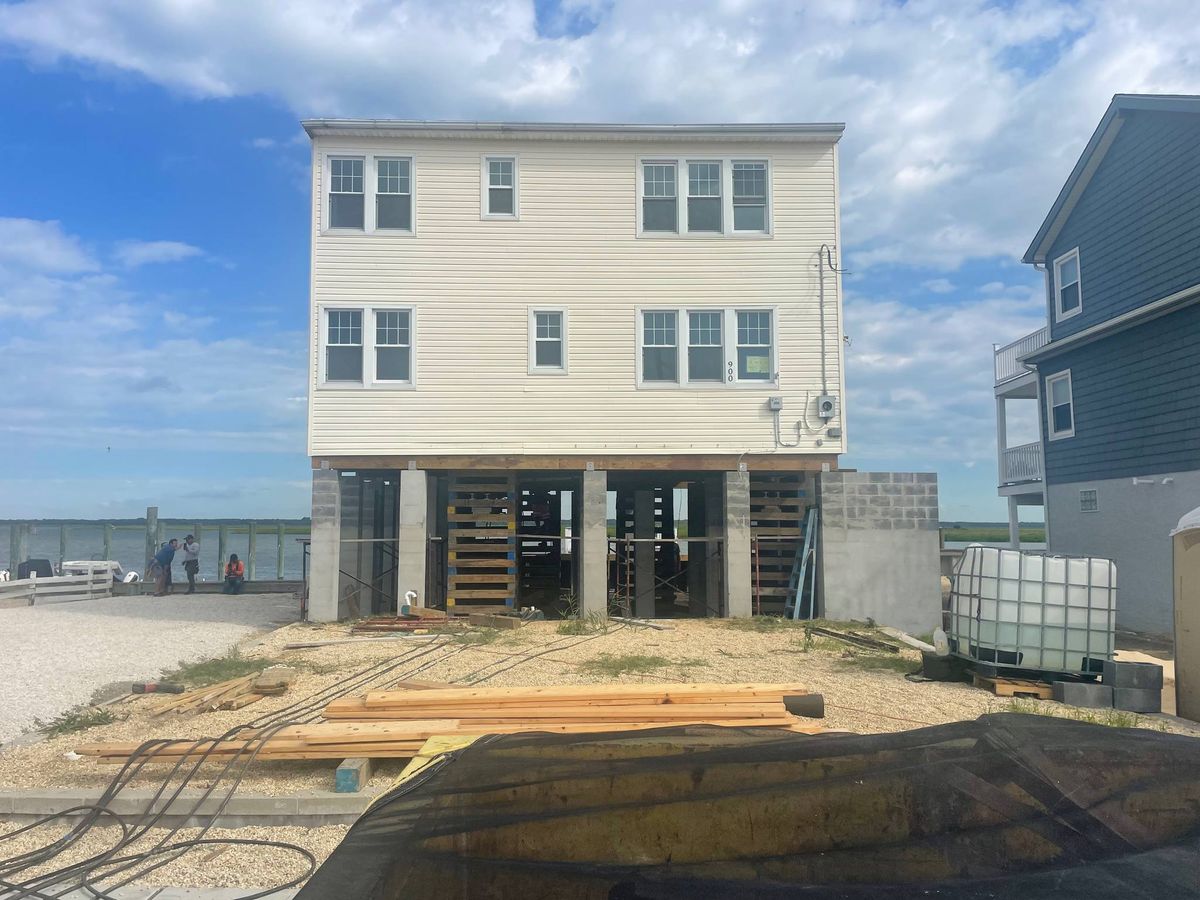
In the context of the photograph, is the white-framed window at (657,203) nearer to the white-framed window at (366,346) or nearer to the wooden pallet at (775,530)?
the white-framed window at (366,346)

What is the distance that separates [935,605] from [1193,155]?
31.2ft

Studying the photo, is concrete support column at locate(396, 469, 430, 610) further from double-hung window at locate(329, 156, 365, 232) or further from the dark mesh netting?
the dark mesh netting

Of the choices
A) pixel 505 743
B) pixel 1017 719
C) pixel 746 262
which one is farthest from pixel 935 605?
pixel 505 743

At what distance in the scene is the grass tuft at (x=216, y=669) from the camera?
34.6 ft

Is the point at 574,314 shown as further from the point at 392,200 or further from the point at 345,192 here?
the point at 345,192

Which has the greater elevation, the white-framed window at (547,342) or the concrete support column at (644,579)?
the white-framed window at (547,342)

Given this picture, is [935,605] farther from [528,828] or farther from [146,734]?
[528,828]

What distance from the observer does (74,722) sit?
8328mm

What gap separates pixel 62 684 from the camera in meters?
10.5

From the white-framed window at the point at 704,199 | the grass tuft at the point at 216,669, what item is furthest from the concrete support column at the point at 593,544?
the grass tuft at the point at 216,669

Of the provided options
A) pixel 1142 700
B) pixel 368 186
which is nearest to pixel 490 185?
pixel 368 186

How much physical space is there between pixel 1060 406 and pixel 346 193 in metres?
16.3

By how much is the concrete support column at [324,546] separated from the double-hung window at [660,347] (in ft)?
20.3

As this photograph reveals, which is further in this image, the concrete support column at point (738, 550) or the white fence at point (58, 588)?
the white fence at point (58, 588)
